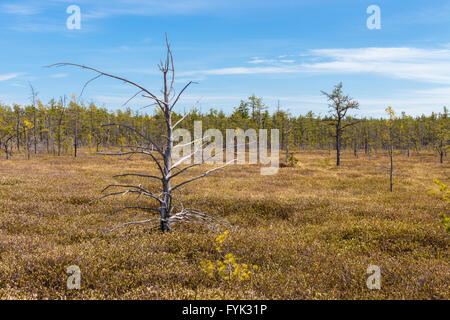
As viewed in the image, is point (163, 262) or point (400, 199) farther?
point (400, 199)

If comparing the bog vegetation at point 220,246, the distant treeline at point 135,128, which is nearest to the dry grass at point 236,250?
the bog vegetation at point 220,246

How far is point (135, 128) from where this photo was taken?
69.4 metres

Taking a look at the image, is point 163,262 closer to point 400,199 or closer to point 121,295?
point 121,295

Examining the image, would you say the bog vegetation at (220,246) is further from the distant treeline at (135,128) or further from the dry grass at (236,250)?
the distant treeline at (135,128)

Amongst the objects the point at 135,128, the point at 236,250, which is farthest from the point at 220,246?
the point at 135,128

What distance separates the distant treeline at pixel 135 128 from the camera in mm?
49688

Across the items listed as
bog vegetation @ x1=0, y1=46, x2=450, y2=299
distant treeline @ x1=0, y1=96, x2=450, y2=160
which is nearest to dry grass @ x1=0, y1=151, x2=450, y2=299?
bog vegetation @ x1=0, y1=46, x2=450, y2=299

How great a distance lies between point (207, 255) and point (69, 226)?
512 centimetres

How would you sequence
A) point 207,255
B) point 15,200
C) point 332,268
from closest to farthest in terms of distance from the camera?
point 332,268, point 207,255, point 15,200

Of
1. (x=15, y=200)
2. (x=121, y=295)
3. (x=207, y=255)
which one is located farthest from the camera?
(x=15, y=200)

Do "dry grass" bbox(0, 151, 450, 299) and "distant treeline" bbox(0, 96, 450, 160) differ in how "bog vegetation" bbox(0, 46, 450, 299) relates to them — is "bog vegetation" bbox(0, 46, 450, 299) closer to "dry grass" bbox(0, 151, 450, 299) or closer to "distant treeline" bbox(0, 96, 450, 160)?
"dry grass" bbox(0, 151, 450, 299)

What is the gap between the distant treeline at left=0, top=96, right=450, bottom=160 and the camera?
4969cm

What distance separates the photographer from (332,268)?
239 inches
